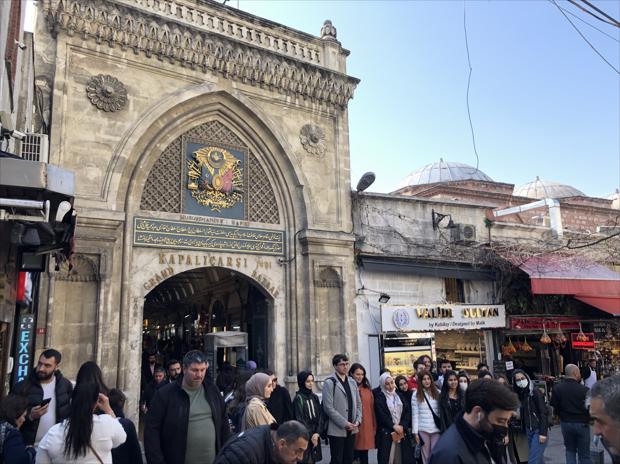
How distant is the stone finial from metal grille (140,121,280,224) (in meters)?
3.75

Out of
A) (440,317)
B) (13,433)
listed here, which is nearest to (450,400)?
(13,433)

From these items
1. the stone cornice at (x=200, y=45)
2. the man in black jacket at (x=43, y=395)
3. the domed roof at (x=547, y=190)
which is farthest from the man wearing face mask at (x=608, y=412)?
the domed roof at (x=547, y=190)

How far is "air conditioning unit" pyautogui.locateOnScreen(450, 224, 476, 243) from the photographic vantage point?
13.7 metres

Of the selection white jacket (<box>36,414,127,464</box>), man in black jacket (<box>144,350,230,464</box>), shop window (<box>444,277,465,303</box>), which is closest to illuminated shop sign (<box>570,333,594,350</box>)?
shop window (<box>444,277,465,303</box>)

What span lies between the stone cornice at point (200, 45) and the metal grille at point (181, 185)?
4.42 feet

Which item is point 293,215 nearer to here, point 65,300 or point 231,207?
point 231,207

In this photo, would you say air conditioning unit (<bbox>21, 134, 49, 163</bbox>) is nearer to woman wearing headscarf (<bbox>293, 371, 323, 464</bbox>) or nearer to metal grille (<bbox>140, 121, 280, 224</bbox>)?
metal grille (<bbox>140, 121, 280, 224</bbox>)

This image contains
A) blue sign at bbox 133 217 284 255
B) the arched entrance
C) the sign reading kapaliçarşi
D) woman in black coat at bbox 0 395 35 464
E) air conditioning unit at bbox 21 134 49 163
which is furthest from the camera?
the sign reading kapaliçarşi

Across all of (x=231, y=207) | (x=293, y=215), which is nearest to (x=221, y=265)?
(x=231, y=207)

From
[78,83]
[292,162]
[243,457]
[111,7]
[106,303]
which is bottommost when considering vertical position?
[243,457]

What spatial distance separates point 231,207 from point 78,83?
3788 mm

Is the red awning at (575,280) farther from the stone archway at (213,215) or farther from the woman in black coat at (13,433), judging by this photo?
the woman in black coat at (13,433)

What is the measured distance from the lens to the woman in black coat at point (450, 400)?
19.7 ft

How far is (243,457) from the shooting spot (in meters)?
2.57
